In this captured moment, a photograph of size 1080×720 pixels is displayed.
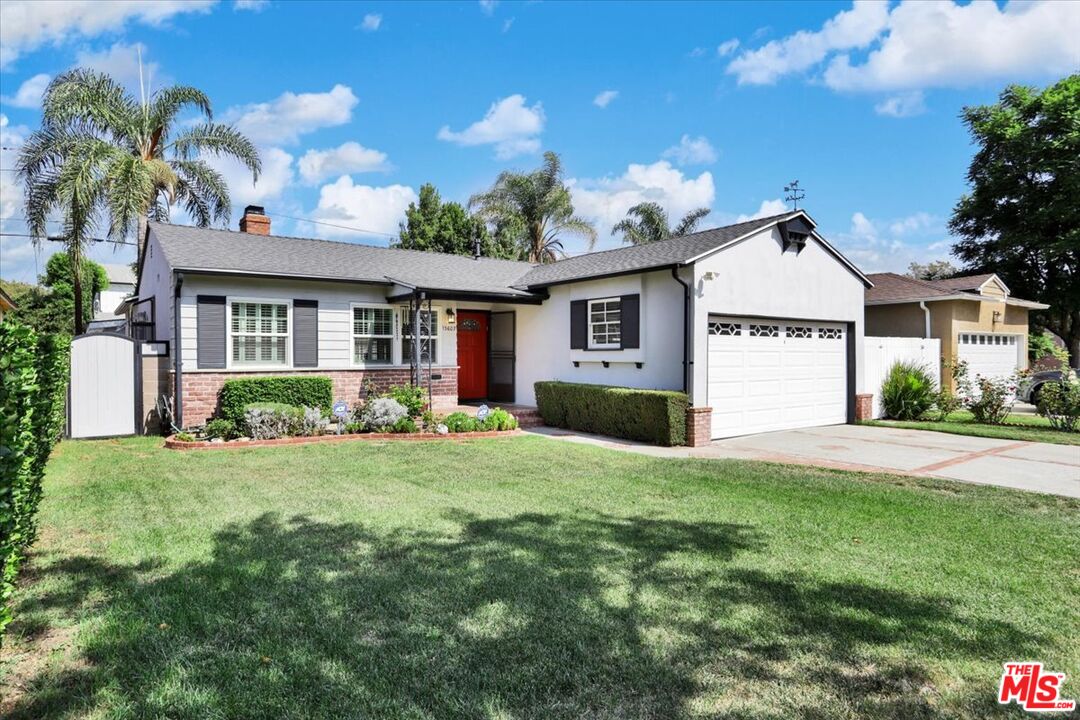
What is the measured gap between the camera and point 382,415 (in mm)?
11109

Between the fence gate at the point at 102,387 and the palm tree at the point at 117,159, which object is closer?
the fence gate at the point at 102,387

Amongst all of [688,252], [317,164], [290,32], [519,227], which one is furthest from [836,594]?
[317,164]

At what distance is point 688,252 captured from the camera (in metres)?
11.2

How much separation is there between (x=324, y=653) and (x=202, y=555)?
1984mm

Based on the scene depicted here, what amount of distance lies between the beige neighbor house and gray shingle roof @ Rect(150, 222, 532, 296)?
1103 centimetres

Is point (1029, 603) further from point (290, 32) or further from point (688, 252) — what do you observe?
point (290, 32)

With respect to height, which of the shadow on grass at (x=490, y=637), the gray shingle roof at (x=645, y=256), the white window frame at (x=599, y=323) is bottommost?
the shadow on grass at (x=490, y=637)

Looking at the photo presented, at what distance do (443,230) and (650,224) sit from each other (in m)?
10.4

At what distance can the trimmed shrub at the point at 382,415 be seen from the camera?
36.3 ft

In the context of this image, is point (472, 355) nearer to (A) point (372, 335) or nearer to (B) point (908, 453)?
(A) point (372, 335)

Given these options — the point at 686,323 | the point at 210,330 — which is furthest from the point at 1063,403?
the point at 210,330

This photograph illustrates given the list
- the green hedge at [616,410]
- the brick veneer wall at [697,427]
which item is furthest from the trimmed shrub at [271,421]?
the brick veneer wall at [697,427]

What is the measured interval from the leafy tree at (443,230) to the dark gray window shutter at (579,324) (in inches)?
678

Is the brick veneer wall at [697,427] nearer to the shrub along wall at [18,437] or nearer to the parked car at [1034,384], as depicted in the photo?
the shrub along wall at [18,437]
